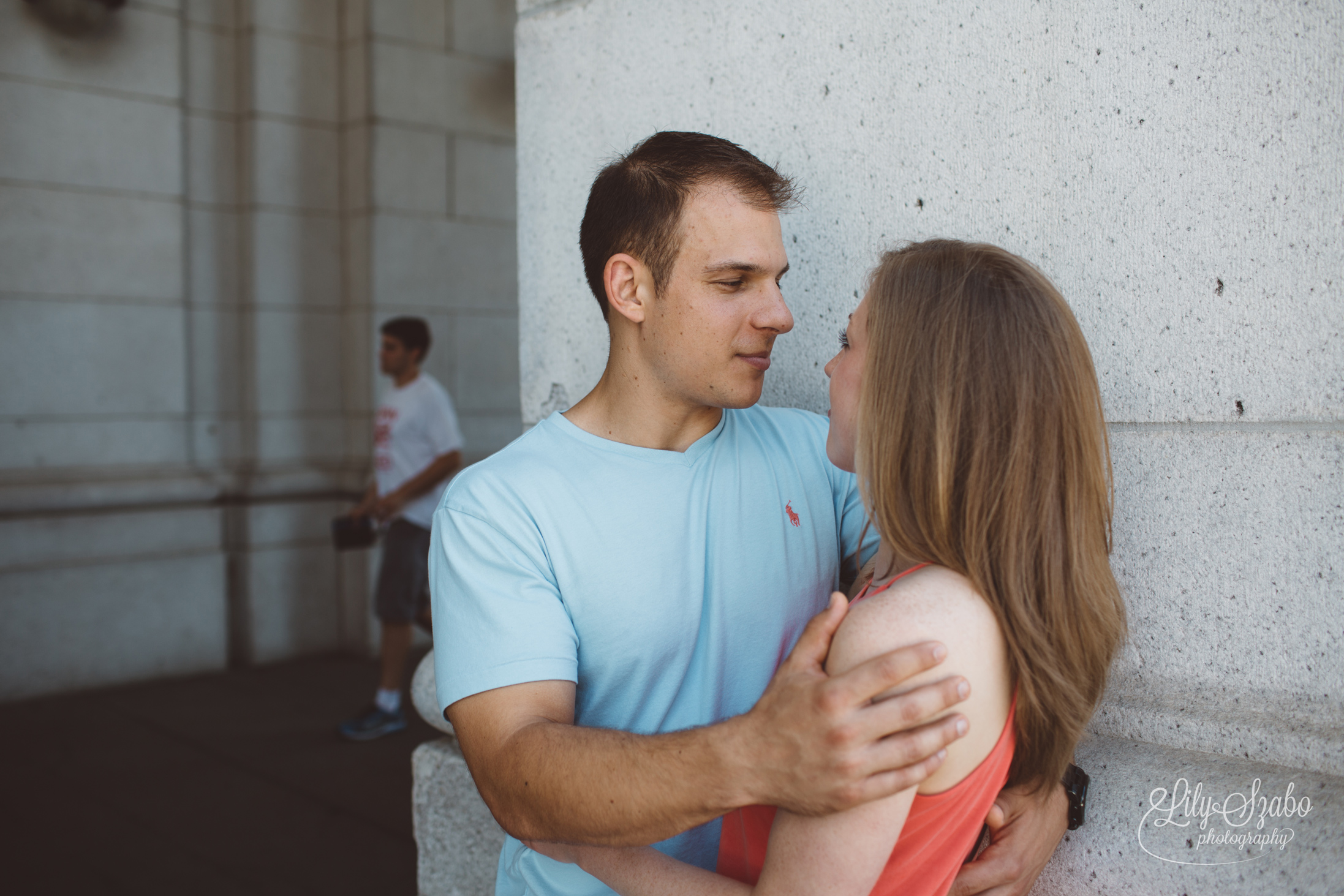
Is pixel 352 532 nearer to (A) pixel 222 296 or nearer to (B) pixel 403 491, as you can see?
(B) pixel 403 491

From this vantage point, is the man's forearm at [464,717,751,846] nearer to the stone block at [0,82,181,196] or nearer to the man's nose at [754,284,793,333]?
the man's nose at [754,284,793,333]

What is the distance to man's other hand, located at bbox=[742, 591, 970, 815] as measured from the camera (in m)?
1.17

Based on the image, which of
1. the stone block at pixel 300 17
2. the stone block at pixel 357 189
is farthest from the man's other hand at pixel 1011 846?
the stone block at pixel 300 17

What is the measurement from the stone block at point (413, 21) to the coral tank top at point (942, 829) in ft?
20.6

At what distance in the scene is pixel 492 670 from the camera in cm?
153

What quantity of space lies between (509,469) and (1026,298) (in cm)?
92

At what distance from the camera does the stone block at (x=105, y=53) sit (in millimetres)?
5578

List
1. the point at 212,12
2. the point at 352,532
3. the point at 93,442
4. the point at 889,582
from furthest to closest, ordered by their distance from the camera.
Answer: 1. the point at 212,12
2. the point at 93,442
3. the point at 352,532
4. the point at 889,582

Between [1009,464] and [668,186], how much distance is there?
93 cm

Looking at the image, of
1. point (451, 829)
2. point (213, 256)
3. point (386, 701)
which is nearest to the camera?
point (451, 829)

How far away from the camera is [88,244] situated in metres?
5.88

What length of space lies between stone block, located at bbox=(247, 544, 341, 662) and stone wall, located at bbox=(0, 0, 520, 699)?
0.01m

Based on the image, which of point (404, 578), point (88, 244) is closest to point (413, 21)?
point (88, 244)

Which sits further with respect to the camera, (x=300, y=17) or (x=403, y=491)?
(x=300, y=17)
